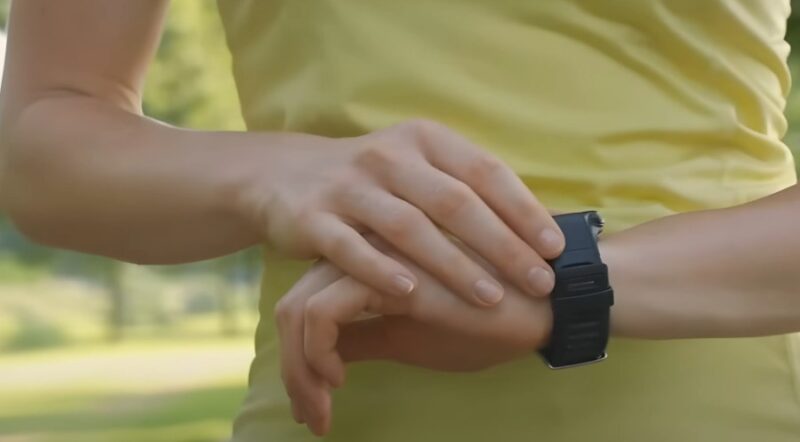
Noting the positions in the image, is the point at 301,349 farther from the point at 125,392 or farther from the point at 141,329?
the point at 141,329

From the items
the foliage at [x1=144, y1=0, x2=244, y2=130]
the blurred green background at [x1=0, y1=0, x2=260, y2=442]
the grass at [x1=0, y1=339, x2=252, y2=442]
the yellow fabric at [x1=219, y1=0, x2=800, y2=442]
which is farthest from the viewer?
the foliage at [x1=144, y1=0, x2=244, y2=130]

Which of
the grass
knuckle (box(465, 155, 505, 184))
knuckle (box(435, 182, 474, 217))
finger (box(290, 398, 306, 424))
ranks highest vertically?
knuckle (box(465, 155, 505, 184))

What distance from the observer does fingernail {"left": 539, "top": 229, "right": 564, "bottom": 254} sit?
2.61ft

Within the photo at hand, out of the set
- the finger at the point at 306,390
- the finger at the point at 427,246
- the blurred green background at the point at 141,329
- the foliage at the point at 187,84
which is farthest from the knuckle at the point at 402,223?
the foliage at the point at 187,84

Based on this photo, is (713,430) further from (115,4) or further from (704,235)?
(115,4)

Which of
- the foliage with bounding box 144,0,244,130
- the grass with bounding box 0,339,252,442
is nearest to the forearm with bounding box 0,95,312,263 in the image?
the grass with bounding box 0,339,252,442

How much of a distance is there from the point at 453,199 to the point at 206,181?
19cm

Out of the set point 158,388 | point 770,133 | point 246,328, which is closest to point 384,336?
point 770,133

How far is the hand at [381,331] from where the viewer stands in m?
0.80

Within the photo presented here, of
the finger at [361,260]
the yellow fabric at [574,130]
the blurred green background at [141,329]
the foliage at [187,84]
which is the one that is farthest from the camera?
the foliage at [187,84]

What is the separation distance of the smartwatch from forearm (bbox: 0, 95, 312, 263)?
0.20m

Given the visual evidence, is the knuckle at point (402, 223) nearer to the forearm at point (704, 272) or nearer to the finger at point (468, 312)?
the finger at point (468, 312)

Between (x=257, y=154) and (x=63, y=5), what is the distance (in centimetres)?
23

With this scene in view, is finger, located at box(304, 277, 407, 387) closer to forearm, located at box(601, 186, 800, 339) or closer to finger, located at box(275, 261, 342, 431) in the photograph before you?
finger, located at box(275, 261, 342, 431)
